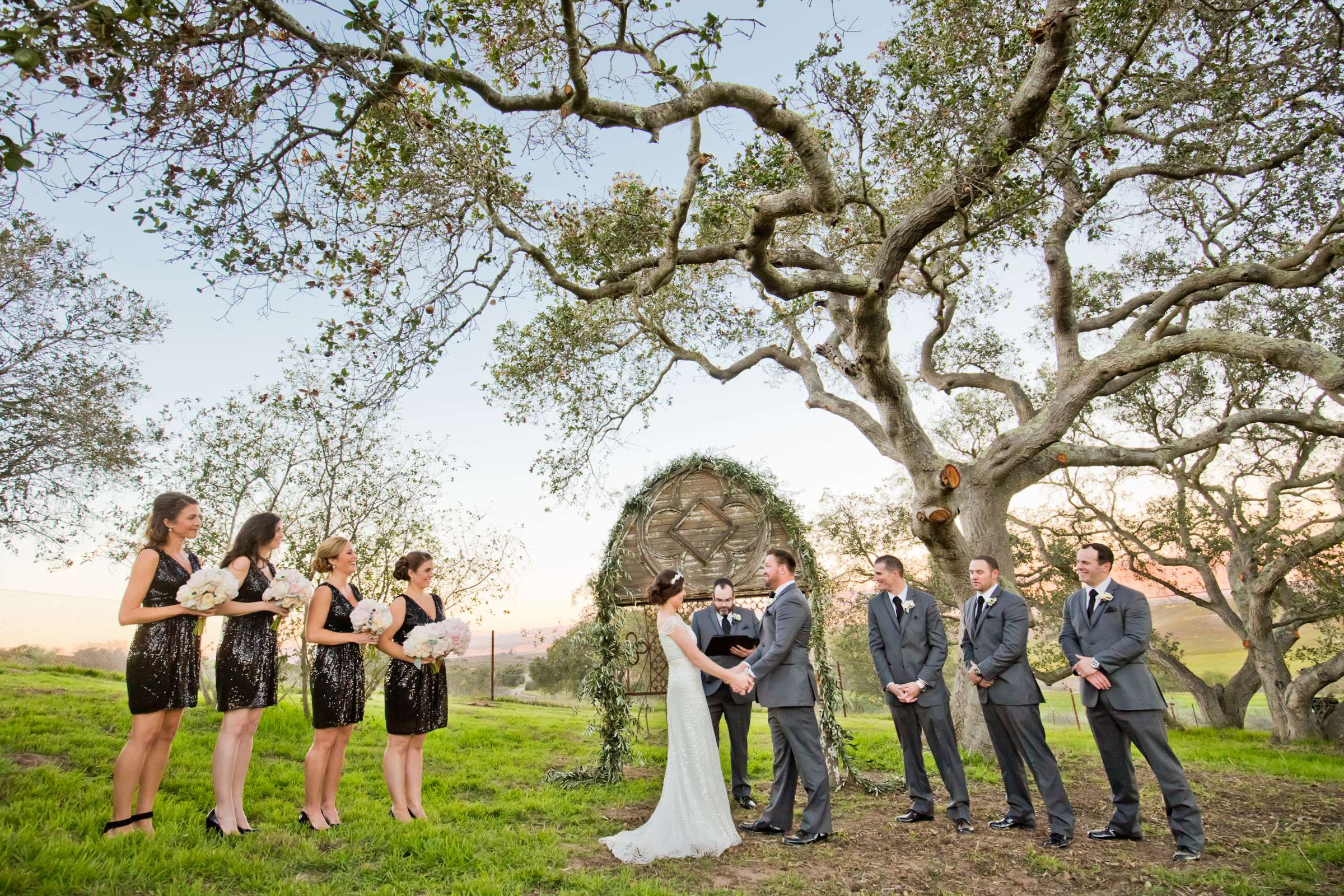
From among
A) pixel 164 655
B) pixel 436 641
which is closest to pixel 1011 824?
pixel 436 641

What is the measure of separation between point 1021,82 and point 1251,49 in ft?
13.7

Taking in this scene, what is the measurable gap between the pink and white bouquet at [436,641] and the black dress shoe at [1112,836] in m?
5.01

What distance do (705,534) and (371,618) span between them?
386 centimetres

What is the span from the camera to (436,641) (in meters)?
5.56

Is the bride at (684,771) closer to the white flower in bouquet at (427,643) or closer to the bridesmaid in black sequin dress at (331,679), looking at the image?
the white flower in bouquet at (427,643)

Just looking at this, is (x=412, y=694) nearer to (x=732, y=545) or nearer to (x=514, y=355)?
(x=732, y=545)

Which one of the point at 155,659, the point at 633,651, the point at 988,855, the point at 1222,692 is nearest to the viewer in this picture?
the point at 155,659

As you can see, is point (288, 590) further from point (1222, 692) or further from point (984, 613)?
point (1222, 692)

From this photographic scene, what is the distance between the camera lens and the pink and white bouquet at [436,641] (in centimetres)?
552

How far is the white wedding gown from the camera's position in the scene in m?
5.31

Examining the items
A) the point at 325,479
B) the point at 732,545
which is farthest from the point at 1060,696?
the point at 325,479

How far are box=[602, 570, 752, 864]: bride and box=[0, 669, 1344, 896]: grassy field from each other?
19 centimetres

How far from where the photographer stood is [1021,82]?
8508mm

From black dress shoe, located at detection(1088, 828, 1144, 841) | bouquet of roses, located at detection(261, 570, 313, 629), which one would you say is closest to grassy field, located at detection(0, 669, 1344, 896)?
black dress shoe, located at detection(1088, 828, 1144, 841)
